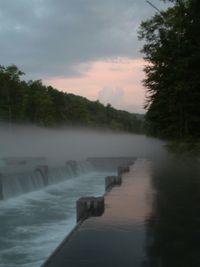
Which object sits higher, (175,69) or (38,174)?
(175,69)

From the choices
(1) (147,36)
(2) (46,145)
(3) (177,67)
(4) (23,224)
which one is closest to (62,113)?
(2) (46,145)

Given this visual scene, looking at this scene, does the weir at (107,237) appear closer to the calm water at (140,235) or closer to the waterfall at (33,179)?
the calm water at (140,235)

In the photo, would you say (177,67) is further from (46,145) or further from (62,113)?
(62,113)

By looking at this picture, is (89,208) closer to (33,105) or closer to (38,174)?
(38,174)

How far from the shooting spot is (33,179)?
26.6 metres

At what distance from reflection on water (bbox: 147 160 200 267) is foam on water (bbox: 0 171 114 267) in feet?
7.64

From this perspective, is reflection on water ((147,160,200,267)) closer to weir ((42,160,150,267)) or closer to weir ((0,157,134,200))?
weir ((42,160,150,267))

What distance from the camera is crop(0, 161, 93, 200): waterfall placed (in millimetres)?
22859

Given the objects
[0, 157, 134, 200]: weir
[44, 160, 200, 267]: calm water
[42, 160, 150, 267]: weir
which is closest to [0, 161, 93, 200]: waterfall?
[0, 157, 134, 200]: weir

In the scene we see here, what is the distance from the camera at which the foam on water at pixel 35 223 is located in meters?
10.9

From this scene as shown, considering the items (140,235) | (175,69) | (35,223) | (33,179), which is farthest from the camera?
(175,69)

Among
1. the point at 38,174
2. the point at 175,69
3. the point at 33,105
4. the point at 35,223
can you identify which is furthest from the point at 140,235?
the point at 33,105

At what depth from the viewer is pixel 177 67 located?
120 feet

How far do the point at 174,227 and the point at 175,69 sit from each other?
2825 cm
